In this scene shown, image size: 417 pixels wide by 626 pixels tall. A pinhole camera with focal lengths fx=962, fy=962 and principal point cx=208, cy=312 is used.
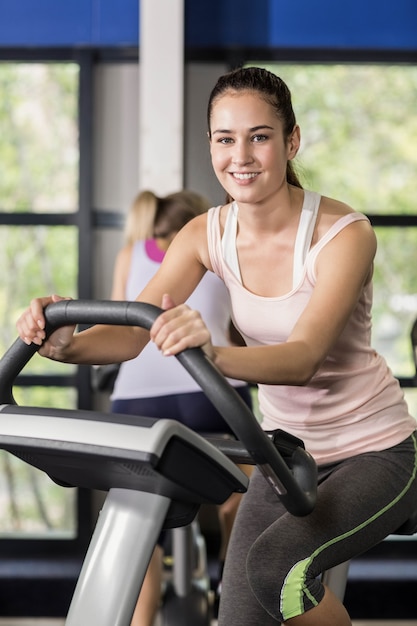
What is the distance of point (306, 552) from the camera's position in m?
1.53

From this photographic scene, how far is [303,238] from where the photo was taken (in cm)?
168

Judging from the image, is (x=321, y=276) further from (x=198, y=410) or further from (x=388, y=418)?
(x=198, y=410)

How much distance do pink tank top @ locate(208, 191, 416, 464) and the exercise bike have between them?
15.3 inches

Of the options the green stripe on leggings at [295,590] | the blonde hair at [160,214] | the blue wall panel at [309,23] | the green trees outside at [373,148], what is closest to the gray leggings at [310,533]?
the green stripe on leggings at [295,590]

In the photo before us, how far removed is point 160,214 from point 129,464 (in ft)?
6.71

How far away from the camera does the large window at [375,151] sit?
431 cm

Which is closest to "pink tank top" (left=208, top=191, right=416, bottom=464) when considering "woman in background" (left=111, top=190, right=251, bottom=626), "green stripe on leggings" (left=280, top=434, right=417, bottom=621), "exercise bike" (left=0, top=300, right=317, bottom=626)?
"green stripe on leggings" (left=280, top=434, right=417, bottom=621)

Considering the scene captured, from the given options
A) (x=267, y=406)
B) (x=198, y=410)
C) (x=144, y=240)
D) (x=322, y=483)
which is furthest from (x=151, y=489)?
(x=144, y=240)

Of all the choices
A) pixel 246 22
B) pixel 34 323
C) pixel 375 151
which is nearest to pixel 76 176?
pixel 246 22

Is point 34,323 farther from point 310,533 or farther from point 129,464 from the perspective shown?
point 310,533

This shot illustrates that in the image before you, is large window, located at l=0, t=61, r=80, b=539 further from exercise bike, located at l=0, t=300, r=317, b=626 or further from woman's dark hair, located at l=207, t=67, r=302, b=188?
exercise bike, located at l=0, t=300, r=317, b=626

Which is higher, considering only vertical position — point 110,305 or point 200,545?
point 110,305

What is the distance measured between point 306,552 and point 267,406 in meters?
0.38

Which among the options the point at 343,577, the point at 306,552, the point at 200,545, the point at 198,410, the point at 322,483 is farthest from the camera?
the point at 200,545
